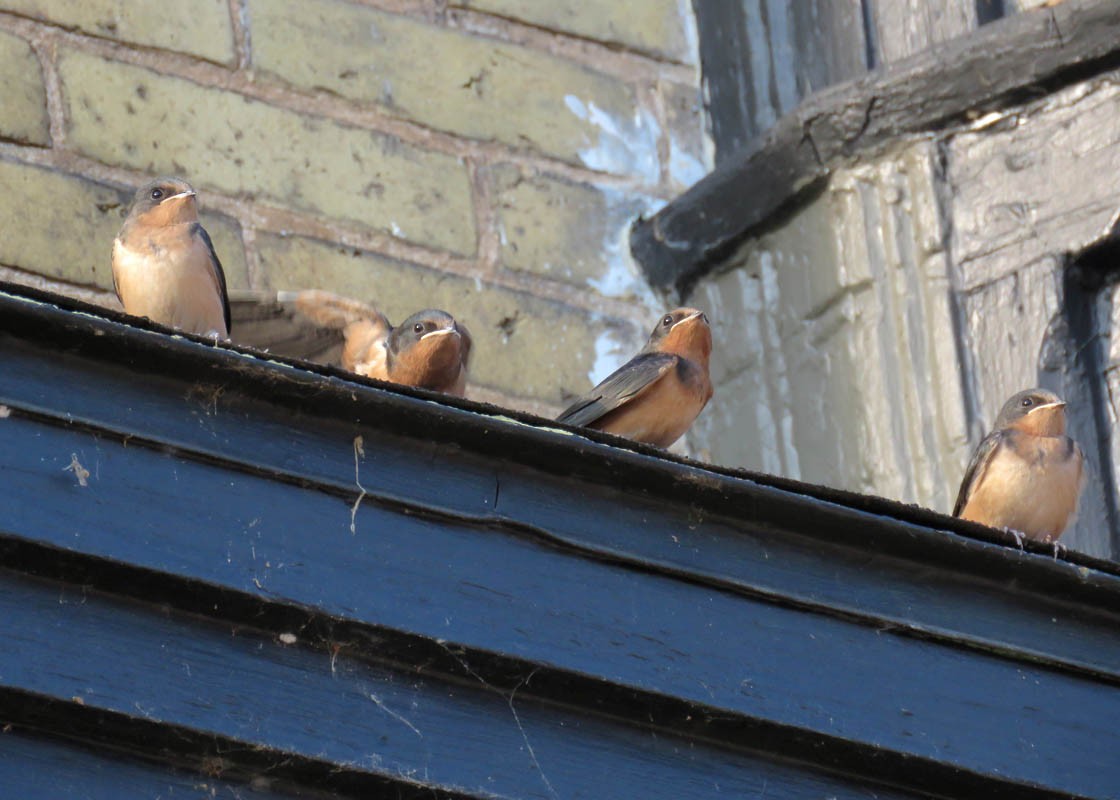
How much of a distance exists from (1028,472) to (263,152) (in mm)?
2029

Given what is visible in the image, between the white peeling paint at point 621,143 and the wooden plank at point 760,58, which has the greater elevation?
the wooden plank at point 760,58

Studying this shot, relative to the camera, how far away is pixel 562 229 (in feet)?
20.3

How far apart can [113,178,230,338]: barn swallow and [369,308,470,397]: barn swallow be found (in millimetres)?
387

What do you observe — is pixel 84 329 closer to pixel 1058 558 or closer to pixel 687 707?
pixel 687 707

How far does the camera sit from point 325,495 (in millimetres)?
3338

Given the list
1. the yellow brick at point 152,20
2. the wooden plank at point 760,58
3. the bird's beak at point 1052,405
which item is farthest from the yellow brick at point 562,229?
the bird's beak at point 1052,405

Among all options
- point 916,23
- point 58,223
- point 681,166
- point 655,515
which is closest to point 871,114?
point 916,23

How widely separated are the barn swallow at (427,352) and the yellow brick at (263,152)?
0.86 meters

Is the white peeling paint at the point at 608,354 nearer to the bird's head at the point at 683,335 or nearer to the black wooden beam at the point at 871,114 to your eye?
the black wooden beam at the point at 871,114

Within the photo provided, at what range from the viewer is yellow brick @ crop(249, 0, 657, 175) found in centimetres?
602

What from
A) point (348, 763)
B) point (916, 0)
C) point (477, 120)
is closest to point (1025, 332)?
point (916, 0)

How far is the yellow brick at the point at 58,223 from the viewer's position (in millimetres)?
5383

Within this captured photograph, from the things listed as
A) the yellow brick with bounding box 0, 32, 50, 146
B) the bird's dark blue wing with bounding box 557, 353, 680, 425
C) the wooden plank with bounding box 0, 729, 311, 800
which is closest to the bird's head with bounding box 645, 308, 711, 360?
the bird's dark blue wing with bounding box 557, 353, 680, 425

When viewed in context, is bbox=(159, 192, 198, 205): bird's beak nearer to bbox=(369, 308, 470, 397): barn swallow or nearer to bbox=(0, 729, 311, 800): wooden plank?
bbox=(369, 308, 470, 397): barn swallow
